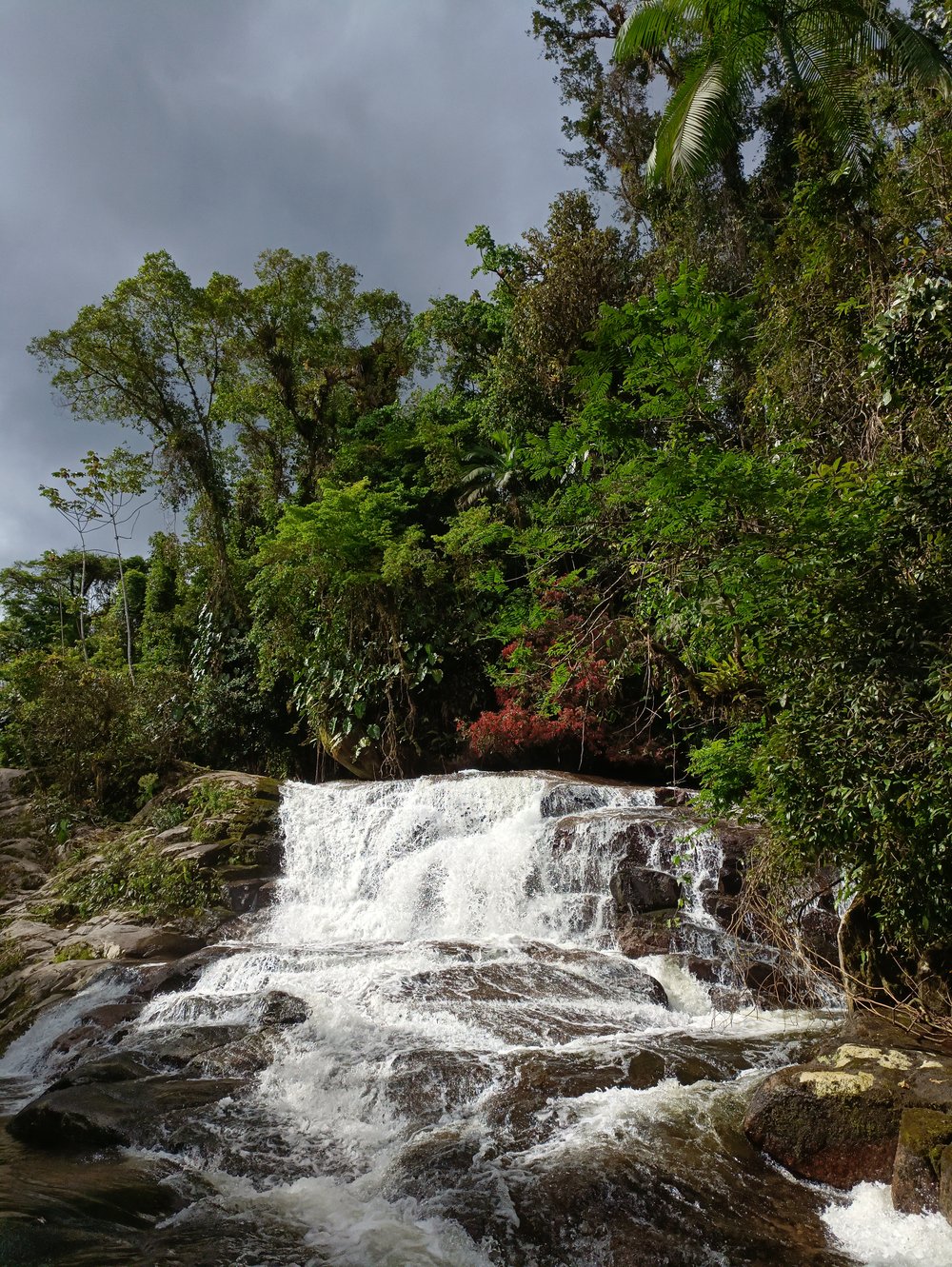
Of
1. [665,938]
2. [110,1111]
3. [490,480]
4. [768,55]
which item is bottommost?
[110,1111]

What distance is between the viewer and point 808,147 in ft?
26.8

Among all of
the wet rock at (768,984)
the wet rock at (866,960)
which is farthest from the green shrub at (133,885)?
the wet rock at (866,960)

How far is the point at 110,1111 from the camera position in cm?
469

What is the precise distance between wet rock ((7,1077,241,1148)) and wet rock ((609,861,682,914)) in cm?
405

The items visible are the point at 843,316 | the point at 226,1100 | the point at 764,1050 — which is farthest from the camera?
the point at 843,316

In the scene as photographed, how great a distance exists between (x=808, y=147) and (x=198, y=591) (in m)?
16.8

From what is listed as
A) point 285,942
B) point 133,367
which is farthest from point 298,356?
point 285,942

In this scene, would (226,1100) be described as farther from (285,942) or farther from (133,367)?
(133,367)

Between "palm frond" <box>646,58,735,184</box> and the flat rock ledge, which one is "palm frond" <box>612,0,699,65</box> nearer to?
"palm frond" <box>646,58,735,184</box>

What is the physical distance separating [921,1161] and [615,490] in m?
4.16

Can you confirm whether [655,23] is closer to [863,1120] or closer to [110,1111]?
[863,1120]

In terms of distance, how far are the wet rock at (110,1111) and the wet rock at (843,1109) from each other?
3547 mm

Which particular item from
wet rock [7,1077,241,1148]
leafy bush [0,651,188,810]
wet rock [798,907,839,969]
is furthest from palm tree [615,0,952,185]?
leafy bush [0,651,188,810]

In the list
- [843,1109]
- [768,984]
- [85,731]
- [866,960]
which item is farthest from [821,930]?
[85,731]
